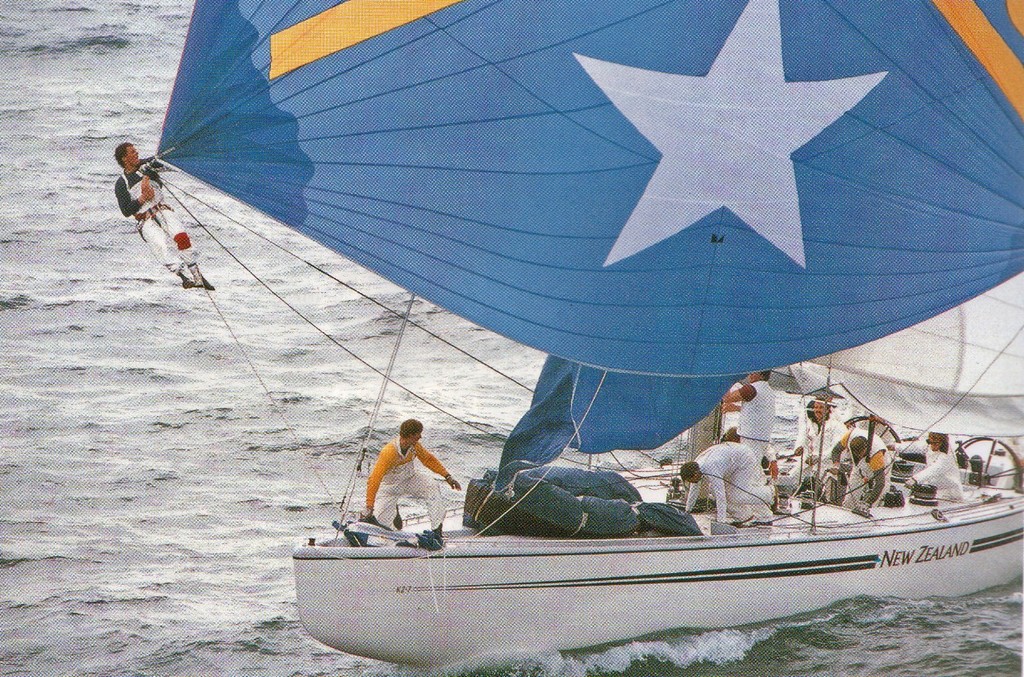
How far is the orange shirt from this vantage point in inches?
434

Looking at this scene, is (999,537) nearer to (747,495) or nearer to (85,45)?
(747,495)

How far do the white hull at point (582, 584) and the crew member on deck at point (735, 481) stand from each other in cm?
26

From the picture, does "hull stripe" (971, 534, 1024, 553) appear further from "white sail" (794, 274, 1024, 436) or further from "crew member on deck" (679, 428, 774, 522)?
"crew member on deck" (679, 428, 774, 522)

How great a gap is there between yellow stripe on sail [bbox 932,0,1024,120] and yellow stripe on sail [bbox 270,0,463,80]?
14.2 ft

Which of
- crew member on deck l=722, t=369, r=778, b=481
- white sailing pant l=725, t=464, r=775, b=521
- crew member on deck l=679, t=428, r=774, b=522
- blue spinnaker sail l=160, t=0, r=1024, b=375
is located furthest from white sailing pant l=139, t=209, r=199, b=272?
crew member on deck l=722, t=369, r=778, b=481

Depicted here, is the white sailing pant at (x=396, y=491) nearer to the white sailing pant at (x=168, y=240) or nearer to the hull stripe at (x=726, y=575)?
the hull stripe at (x=726, y=575)

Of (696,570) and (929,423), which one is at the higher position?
(929,423)

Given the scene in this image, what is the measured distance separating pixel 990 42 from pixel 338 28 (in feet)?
18.0

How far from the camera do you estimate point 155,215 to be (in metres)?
9.58

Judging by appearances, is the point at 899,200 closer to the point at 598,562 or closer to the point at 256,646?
the point at 598,562

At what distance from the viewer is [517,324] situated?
10344 mm

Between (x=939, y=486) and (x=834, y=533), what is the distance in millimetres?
1944

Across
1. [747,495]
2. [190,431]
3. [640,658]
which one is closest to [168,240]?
[640,658]

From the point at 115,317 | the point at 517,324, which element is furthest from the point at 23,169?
the point at 517,324
